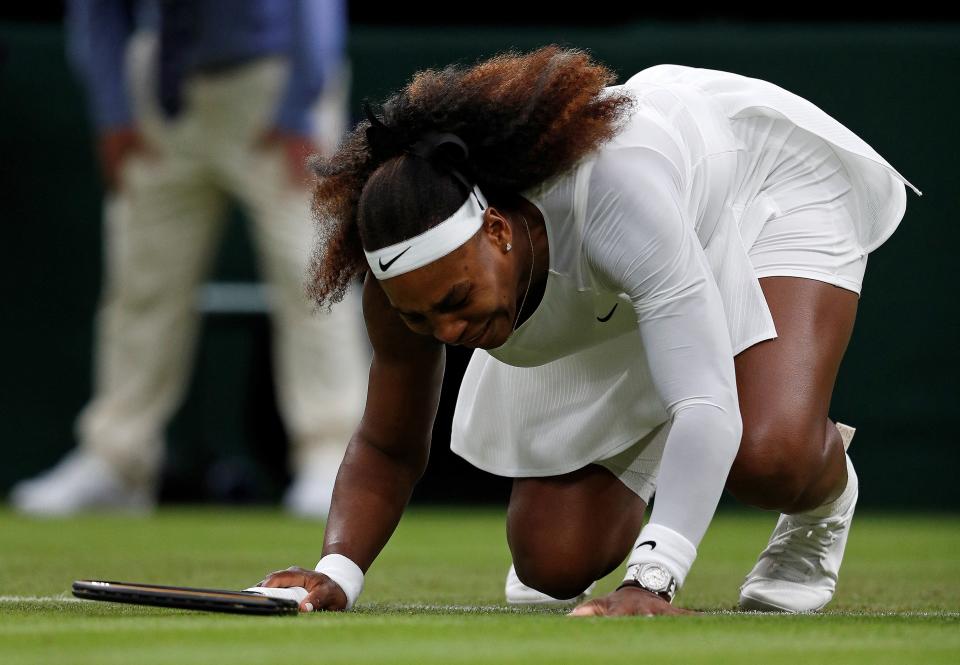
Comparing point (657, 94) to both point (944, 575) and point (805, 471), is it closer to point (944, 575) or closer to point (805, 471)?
point (805, 471)

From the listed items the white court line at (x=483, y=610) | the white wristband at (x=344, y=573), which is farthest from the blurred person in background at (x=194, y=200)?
the white wristband at (x=344, y=573)

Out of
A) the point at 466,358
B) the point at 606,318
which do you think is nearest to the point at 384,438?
the point at 606,318

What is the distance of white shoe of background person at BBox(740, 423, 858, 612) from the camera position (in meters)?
3.35

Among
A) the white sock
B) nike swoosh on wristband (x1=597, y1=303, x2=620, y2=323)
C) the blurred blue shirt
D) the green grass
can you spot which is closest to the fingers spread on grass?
the green grass

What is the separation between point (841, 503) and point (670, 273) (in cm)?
90

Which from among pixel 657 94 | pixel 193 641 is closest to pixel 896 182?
pixel 657 94

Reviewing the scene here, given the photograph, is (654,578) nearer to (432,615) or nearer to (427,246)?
(432,615)

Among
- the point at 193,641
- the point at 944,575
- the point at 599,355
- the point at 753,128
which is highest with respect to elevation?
the point at 753,128

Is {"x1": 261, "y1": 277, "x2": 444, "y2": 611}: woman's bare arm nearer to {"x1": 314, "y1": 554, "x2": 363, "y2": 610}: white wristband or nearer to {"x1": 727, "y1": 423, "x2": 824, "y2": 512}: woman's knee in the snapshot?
{"x1": 314, "y1": 554, "x2": 363, "y2": 610}: white wristband

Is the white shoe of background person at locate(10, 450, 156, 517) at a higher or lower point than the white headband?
lower

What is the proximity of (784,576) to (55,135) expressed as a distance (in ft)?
17.2

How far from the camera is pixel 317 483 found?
658 centimetres

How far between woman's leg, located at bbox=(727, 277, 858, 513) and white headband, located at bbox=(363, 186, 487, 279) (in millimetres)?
697

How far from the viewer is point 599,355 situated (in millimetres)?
3422
